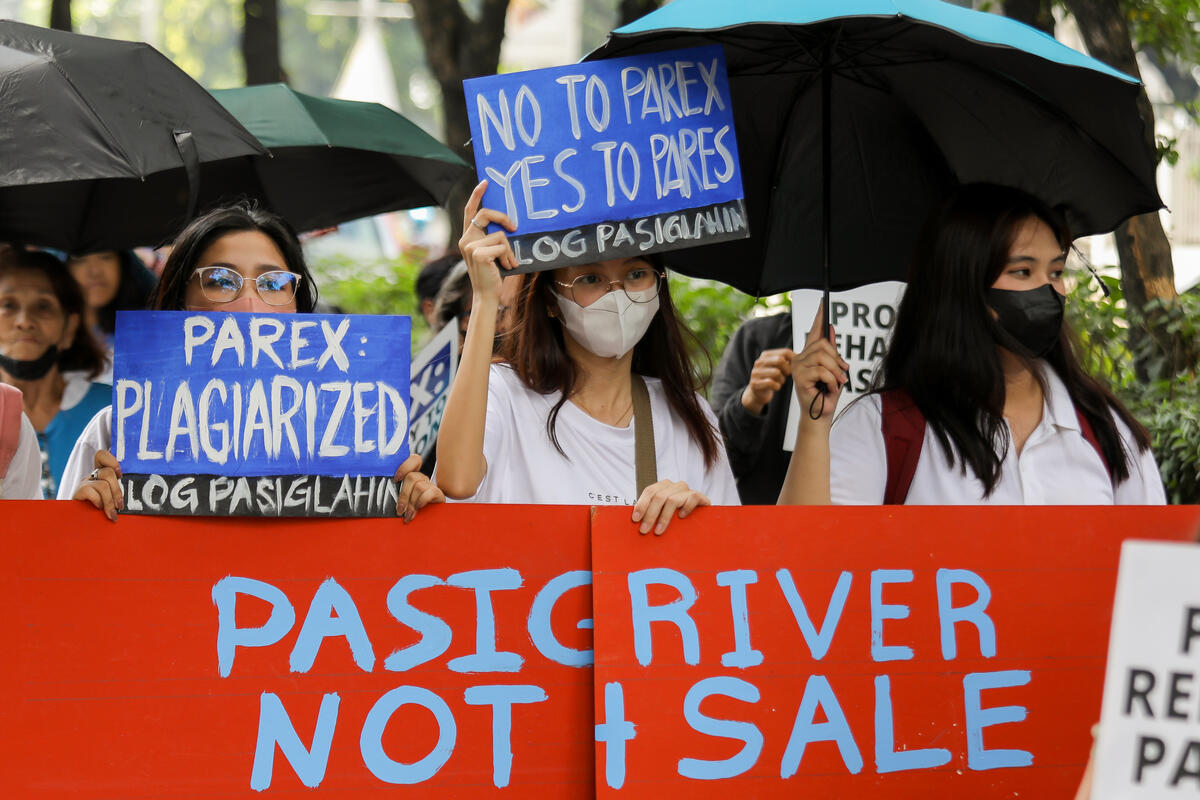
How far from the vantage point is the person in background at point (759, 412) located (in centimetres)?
430

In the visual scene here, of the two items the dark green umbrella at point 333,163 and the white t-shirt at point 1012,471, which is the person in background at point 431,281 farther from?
the white t-shirt at point 1012,471

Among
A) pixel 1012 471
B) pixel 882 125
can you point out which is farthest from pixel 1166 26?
pixel 1012 471

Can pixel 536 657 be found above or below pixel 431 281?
below

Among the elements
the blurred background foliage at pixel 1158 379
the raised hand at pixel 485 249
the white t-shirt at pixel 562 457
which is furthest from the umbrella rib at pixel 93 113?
the blurred background foliage at pixel 1158 379

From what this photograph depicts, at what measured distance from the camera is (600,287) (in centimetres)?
323

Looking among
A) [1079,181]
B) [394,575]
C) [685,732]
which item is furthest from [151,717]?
[1079,181]

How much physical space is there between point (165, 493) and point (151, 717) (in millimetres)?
450

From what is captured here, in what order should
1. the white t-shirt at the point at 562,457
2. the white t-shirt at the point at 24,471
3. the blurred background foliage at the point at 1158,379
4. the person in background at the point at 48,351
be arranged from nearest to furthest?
the white t-shirt at the point at 24,471
the white t-shirt at the point at 562,457
the blurred background foliage at the point at 1158,379
the person in background at the point at 48,351

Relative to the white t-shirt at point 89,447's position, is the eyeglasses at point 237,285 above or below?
above

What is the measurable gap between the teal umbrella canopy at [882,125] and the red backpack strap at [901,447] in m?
0.48

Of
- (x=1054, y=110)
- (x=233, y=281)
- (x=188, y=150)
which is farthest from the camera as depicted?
(x=1054, y=110)

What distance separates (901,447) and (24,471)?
2.08 metres

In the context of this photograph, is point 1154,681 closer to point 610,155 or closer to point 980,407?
point 980,407

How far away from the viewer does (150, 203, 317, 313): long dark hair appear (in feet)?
10.3
